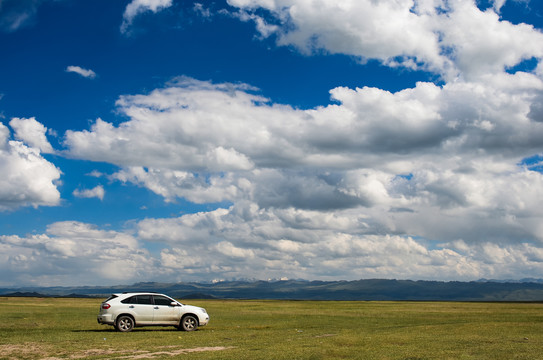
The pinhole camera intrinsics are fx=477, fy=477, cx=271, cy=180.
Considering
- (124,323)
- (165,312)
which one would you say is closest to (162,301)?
(165,312)

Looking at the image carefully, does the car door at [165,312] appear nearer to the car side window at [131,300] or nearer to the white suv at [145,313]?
the white suv at [145,313]

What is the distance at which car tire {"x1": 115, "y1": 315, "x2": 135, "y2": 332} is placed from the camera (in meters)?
26.8

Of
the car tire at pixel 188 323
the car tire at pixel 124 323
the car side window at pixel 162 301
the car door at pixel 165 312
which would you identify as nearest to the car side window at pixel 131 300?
the car tire at pixel 124 323

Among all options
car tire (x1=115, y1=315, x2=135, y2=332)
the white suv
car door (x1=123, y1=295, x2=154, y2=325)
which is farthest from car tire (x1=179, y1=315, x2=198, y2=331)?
car tire (x1=115, y1=315, x2=135, y2=332)

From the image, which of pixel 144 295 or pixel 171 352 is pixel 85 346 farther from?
pixel 144 295

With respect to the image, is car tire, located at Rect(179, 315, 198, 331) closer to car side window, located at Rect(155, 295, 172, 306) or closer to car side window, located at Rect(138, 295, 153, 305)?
car side window, located at Rect(155, 295, 172, 306)

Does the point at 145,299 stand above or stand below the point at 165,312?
above

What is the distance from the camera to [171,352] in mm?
17844

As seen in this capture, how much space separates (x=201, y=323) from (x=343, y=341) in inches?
400

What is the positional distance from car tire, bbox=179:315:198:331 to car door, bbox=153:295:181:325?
14.0 inches

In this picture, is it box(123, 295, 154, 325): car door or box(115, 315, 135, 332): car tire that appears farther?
box(123, 295, 154, 325): car door

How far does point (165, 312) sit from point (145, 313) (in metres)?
1.12

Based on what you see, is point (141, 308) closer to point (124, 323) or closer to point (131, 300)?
point (131, 300)

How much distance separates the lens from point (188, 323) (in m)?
27.9
